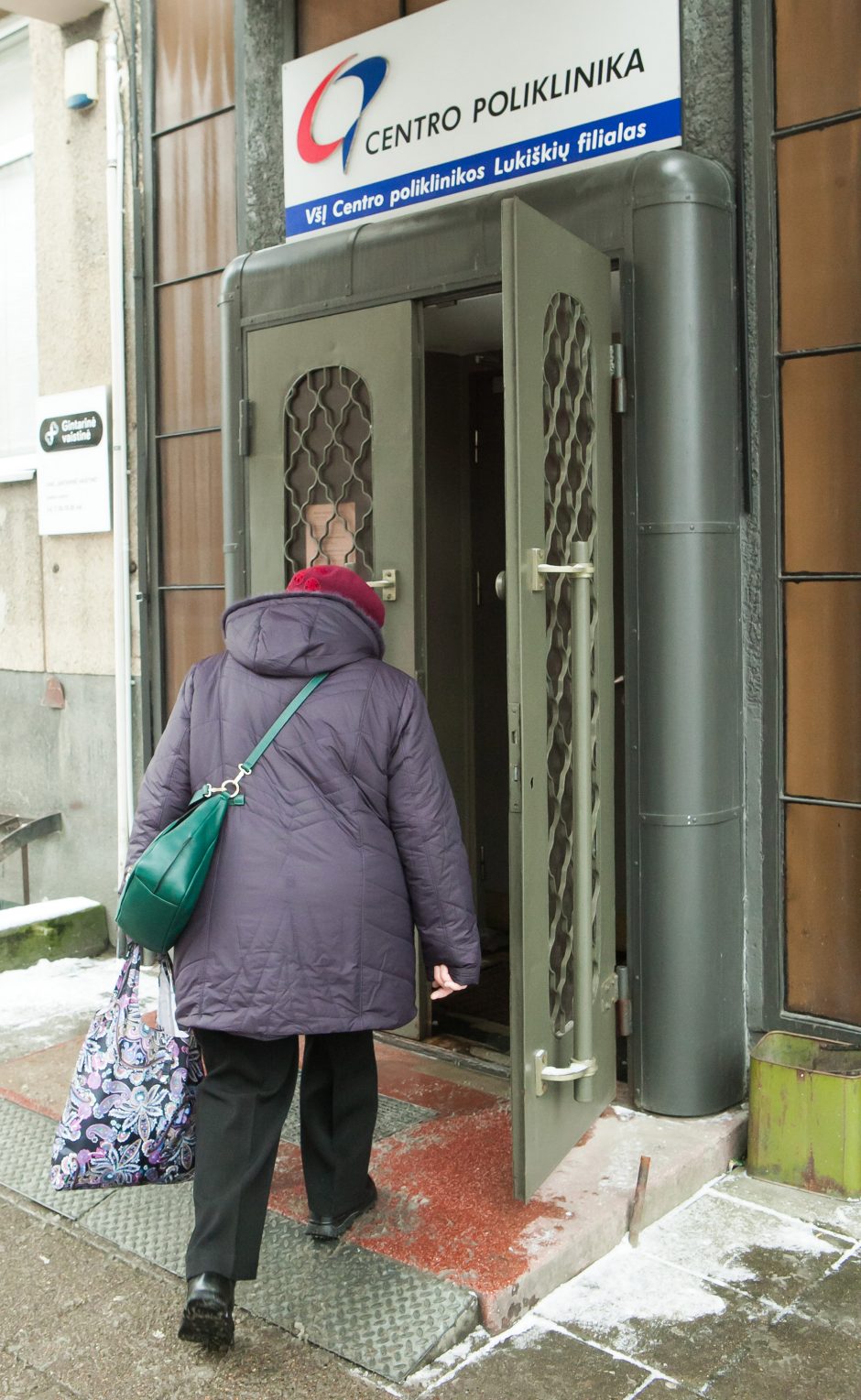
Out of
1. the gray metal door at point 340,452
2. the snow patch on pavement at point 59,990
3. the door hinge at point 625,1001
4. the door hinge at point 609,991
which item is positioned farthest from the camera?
the snow patch on pavement at point 59,990

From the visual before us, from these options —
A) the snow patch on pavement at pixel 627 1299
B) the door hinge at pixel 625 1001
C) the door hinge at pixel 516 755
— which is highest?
the door hinge at pixel 516 755

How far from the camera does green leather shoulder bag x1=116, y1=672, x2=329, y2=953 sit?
2893mm

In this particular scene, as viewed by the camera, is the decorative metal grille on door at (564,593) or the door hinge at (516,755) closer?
the door hinge at (516,755)

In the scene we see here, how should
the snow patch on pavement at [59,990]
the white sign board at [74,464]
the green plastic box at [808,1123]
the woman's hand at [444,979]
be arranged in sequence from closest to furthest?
the woman's hand at [444,979] < the green plastic box at [808,1123] < the snow patch on pavement at [59,990] < the white sign board at [74,464]

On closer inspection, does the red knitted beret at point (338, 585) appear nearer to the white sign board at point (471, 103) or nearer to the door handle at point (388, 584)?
the door handle at point (388, 584)

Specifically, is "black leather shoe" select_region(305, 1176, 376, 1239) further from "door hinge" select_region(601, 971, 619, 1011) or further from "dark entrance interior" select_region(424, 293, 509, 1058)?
"dark entrance interior" select_region(424, 293, 509, 1058)

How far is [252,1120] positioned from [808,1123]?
1.62m

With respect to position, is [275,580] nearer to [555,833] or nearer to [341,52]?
[555,833]

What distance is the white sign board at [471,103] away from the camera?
4.06m

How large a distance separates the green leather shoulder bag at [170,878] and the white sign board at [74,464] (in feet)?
11.4

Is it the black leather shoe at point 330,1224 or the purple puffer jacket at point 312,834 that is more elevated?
the purple puffer jacket at point 312,834

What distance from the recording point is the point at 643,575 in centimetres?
393

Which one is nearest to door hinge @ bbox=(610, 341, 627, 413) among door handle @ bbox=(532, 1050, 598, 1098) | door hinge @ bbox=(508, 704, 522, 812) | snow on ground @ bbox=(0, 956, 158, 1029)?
door hinge @ bbox=(508, 704, 522, 812)

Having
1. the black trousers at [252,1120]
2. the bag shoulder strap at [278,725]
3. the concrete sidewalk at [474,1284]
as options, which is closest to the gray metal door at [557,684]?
the concrete sidewalk at [474,1284]
